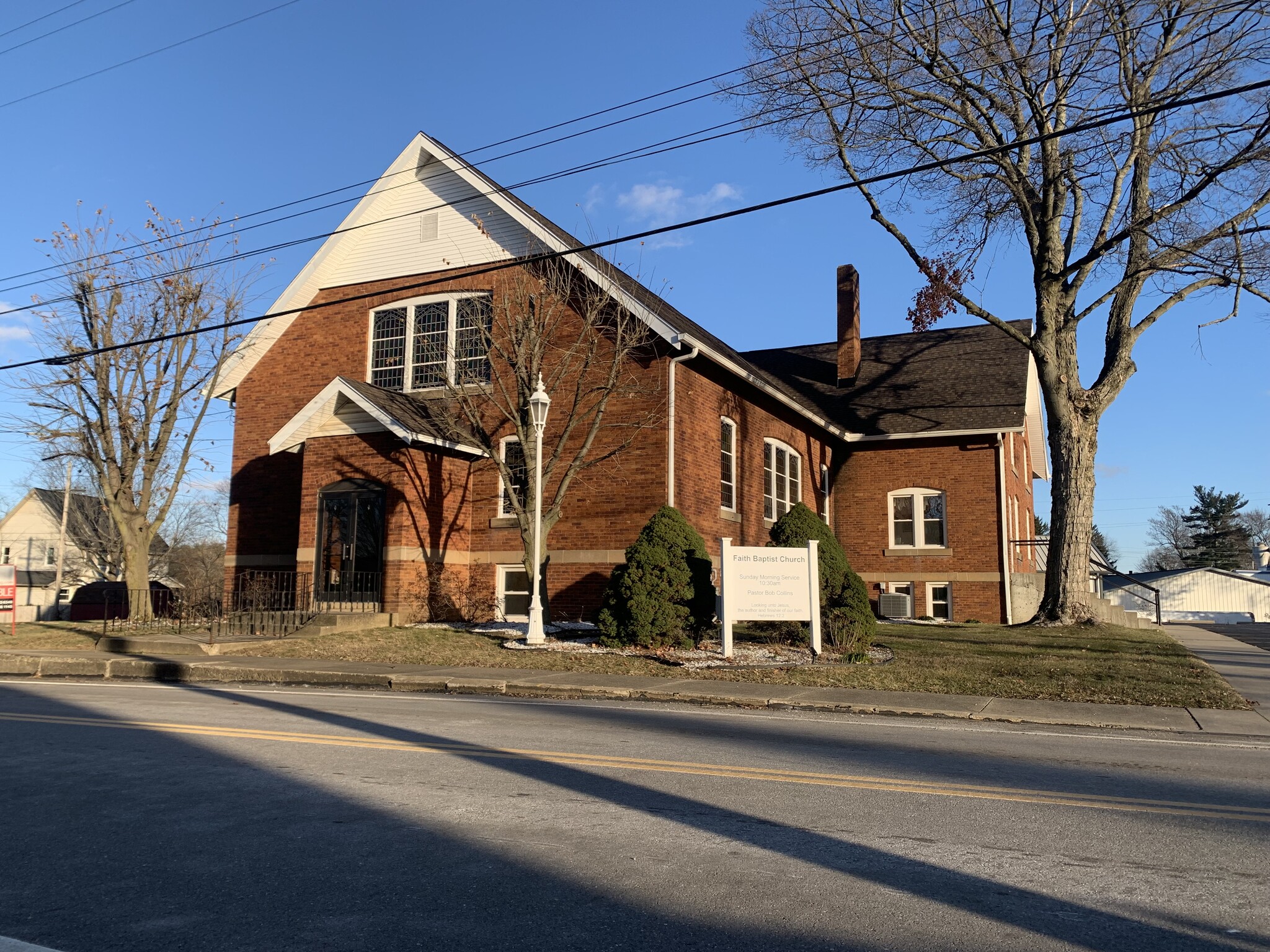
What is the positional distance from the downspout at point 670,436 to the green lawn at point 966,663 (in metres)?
4.41

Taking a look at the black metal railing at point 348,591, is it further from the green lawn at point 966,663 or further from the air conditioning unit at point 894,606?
the air conditioning unit at point 894,606

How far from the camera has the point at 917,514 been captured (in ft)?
88.9

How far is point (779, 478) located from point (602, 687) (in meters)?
13.7

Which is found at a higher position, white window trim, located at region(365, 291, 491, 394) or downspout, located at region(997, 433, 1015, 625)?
white window trim, located at region(365, 291, 491, 394)

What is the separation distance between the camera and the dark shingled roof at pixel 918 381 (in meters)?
26.8

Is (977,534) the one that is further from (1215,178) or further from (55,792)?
(55,792)

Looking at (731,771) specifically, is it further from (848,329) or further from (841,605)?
(848,329)

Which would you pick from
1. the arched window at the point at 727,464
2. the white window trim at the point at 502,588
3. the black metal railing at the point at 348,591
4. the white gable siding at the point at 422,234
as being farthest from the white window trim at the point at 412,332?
the arched window at the point at 727,464

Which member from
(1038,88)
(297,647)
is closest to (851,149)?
(1038,88)

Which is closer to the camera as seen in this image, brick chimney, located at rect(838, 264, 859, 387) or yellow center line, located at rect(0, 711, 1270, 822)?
yellow center line, located at rect(0, 711, 1270, 822)

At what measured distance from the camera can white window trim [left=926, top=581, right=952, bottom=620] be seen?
26.4 meters

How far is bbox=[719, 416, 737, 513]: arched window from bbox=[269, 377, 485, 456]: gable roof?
533 cm

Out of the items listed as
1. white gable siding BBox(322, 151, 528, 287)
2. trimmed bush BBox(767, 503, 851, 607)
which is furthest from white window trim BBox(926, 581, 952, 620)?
→ white gable siding BBox(322, 151, 528, 287)

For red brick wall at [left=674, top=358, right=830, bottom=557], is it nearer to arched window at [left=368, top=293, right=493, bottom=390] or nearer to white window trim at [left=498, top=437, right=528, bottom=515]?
white window trim at [left=498, top=437, right=528, bottom=515]
